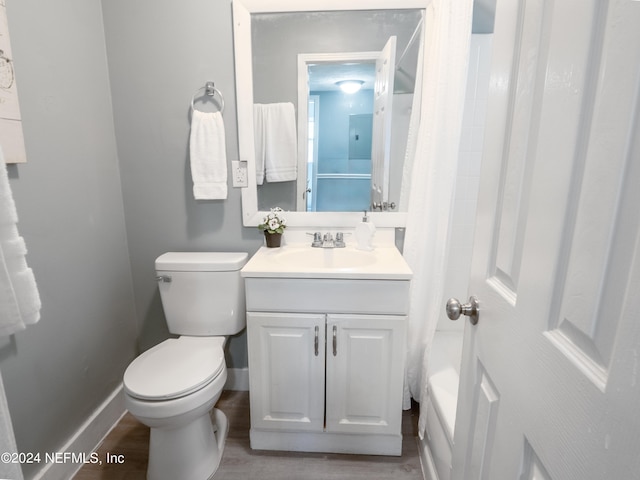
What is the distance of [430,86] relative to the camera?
1.50m

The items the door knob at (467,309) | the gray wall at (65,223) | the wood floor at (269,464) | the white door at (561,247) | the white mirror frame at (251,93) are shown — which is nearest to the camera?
the white door at (561,247)

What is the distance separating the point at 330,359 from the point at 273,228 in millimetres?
661

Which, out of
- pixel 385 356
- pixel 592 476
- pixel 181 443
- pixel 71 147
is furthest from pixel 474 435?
pixel 71 147

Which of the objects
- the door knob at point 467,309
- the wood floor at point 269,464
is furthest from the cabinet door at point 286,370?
the door knob at point 467,309

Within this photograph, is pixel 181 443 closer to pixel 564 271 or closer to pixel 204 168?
pixel 204 168

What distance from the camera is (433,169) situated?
4.94 feet

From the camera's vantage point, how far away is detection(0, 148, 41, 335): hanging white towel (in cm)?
70

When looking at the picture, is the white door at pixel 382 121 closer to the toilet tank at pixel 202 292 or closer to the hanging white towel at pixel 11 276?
the toilet tank at pixel 202 292

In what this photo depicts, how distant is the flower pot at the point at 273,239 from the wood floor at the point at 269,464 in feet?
3.02

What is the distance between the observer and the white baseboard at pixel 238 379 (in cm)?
200

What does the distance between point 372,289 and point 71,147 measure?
54.1 inches

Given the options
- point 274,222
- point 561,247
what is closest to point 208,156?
point 274,222

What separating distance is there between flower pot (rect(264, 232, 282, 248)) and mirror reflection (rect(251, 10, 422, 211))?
0.55ft

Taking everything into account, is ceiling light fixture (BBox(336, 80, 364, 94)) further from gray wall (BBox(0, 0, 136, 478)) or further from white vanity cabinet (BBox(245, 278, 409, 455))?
gray wall (BBox(0, 0, 136, 478))
